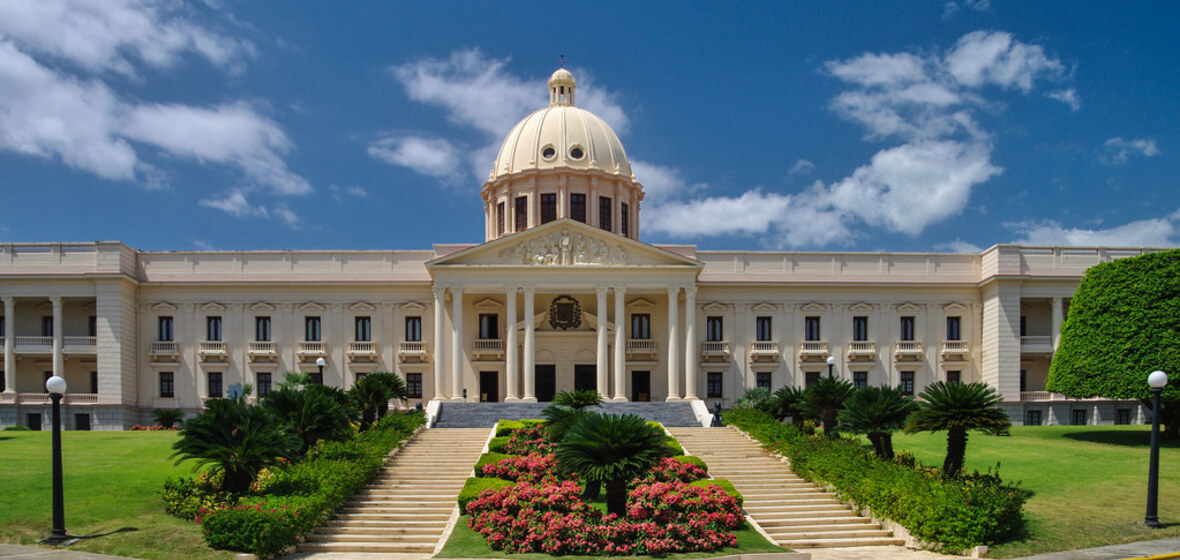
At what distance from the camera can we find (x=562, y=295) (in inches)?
2147

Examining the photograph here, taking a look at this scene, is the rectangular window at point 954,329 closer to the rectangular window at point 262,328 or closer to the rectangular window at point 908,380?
the rectangular window at point 908,380

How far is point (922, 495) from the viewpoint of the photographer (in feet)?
78.3

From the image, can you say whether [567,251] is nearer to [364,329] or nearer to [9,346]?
[364,329]

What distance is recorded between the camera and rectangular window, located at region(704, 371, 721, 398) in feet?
182

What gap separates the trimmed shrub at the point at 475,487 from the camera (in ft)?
81.9

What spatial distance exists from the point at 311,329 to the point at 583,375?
15.8 meters

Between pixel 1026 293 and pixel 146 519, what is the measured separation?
4767 cm

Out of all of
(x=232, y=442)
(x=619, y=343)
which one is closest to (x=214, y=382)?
(x=619, y=343)

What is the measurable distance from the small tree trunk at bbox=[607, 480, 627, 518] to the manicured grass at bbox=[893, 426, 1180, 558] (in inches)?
341

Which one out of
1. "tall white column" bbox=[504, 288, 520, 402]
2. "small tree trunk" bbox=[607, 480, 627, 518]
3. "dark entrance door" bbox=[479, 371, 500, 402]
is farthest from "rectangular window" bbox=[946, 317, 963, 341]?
"small tree trunk" bbox=[607, 480, 627, 518]

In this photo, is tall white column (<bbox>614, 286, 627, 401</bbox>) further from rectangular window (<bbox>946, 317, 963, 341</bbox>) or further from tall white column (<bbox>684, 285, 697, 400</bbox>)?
rectangular window (<bbox>946, 317, 963, 341</bbox>)

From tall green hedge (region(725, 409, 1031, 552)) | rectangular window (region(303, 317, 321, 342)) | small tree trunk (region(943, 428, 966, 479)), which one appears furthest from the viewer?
rectangular window (region(303, 317, 321, 342))

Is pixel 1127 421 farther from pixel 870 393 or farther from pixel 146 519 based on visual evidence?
pixel 146 519

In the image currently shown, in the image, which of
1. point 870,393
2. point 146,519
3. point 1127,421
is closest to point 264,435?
point 146,519
